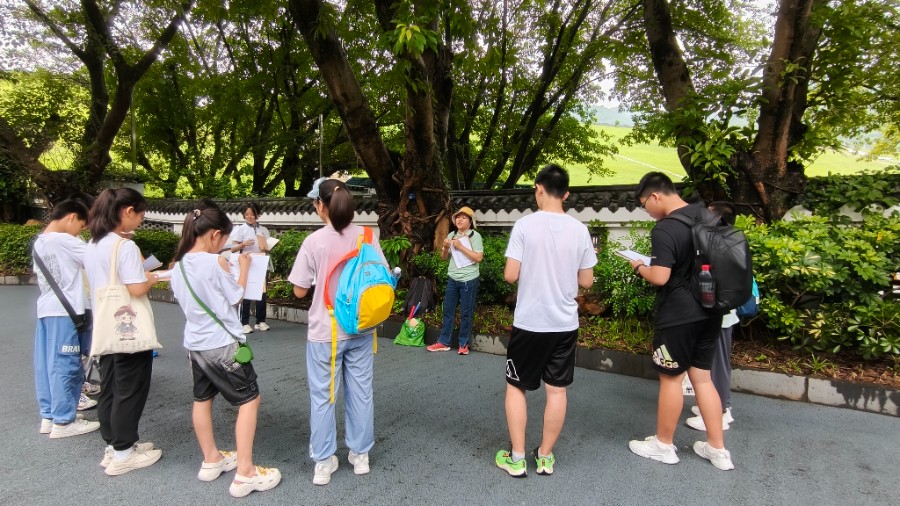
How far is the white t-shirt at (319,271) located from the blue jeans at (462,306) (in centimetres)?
277

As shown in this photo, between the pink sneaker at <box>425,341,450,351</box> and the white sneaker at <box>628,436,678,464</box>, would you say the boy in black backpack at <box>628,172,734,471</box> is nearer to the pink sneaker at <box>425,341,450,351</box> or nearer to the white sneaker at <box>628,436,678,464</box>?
the white sneaker at <box>628,436,678,464</box>

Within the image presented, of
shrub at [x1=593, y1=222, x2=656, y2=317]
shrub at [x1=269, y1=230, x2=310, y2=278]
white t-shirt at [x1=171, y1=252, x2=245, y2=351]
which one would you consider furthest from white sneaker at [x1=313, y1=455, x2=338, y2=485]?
shrub at [x1=269, y1=230, x2=310, y2=278]

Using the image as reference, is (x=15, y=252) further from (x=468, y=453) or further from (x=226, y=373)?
(x=468, y=453)

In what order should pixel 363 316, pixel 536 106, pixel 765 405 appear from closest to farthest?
pixel 363 316, pixel 765 405, pixel 536 106

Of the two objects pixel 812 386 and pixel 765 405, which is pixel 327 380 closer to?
pixel 765 405

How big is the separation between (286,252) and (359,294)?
245 inches

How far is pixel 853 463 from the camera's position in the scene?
3145 mm

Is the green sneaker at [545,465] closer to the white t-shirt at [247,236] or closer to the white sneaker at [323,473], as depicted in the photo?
the white sneaker at [323,473]

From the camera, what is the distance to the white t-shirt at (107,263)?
115 inches

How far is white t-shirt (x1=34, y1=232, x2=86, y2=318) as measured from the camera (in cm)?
342

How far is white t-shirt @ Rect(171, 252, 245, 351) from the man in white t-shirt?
5.52 ft

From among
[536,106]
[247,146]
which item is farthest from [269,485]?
[247,146]

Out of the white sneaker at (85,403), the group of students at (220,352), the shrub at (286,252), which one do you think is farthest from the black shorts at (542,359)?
the shrub at (286,252)

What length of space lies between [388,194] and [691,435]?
17.8 feet
